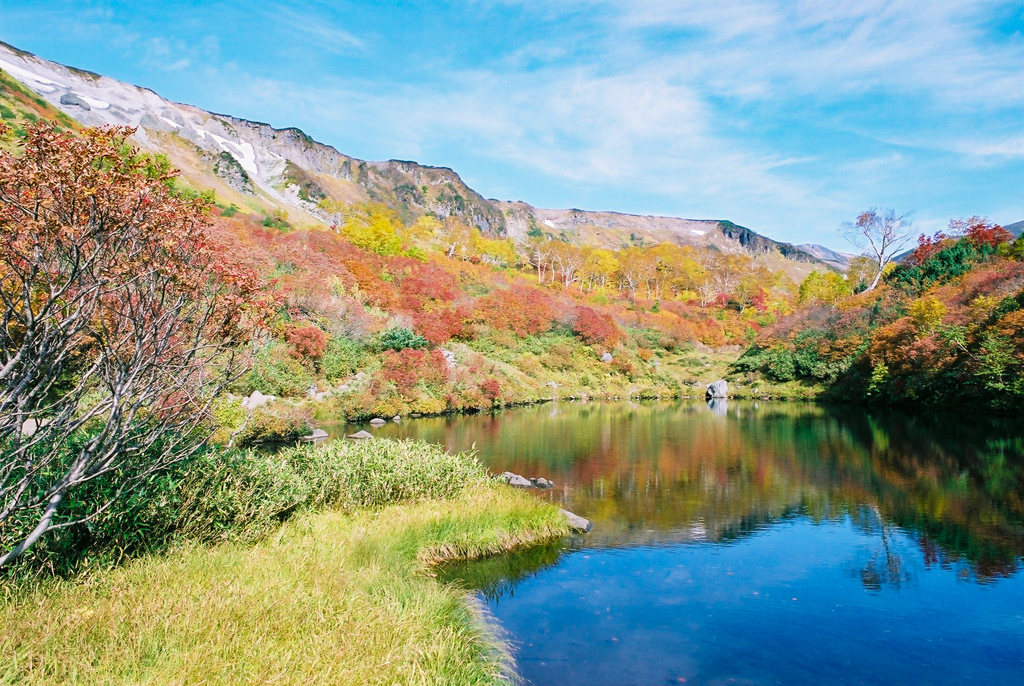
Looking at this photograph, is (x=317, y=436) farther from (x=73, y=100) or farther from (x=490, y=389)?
(x=73, y=100)

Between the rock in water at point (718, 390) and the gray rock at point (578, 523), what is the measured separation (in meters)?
32.6

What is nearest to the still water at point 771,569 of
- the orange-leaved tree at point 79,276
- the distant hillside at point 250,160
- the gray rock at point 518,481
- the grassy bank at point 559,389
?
the gray rock at point 518,481

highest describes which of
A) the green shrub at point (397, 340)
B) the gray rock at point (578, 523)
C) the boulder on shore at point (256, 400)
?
the green shrub at point (397, 340)

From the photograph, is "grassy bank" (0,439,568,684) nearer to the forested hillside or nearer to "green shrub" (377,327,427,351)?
"green shrub" (377,327,427,351)

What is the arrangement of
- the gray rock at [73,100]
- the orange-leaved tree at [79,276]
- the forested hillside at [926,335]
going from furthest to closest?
the gray rock at [73,100], the forested hillside at [926,335], the orange-leaved tree at [79,276]

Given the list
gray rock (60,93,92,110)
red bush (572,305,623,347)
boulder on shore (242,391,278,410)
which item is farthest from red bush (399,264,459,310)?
gray rock (60,93,92,110)

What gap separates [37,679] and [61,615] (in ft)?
3.35

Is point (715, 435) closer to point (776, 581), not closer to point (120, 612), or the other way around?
point (776, 581)

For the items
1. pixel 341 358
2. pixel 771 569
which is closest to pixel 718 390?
pixel 341 358

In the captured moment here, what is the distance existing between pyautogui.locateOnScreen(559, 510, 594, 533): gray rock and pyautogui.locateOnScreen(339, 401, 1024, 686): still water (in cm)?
22

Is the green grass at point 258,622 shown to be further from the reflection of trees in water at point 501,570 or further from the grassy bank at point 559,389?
the grassy bank at point 559,389

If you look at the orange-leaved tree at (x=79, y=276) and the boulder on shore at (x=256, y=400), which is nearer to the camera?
the orange-leaved tree at (x=79, y=276)

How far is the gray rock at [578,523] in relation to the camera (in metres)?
12.4

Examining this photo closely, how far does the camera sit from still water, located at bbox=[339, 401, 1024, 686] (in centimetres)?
738
